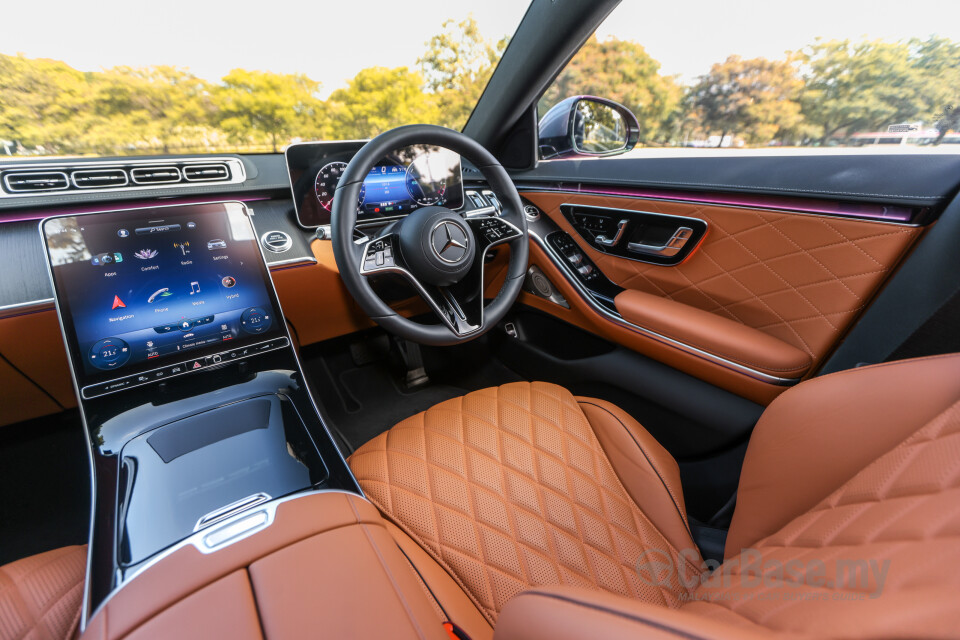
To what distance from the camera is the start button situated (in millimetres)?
1367

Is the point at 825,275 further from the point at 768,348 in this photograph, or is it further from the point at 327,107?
the point at 327,107

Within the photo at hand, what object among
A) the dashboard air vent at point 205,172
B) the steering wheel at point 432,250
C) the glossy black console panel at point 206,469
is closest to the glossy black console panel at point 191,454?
the glossy black console panel at point 206,469

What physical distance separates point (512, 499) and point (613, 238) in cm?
97

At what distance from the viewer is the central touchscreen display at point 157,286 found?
0.95 metres

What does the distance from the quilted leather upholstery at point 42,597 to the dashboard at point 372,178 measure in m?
1.02

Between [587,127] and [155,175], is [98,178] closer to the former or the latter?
[155,175]

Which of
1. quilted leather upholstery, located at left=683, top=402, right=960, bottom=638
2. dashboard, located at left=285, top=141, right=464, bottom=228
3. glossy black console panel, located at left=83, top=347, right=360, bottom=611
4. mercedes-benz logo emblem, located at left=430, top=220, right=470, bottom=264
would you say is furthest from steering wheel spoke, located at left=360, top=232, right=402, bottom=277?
quilted leather upholstery, located at left=683, top=402, right=960, bottom=638

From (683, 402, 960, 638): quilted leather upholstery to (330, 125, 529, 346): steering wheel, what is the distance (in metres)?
0.83

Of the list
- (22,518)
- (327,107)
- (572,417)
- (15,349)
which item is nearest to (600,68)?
(327,107)

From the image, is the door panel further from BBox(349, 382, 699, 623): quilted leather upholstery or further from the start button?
the start button

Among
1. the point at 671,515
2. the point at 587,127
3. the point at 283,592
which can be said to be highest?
the point at 587,127

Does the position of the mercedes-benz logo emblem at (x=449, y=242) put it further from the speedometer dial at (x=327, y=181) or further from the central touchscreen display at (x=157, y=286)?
the central touchscreen display at (x=157, y=286)

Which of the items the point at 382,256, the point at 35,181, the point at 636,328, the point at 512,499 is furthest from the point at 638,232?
the point at 35,181

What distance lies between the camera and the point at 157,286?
103 cm
